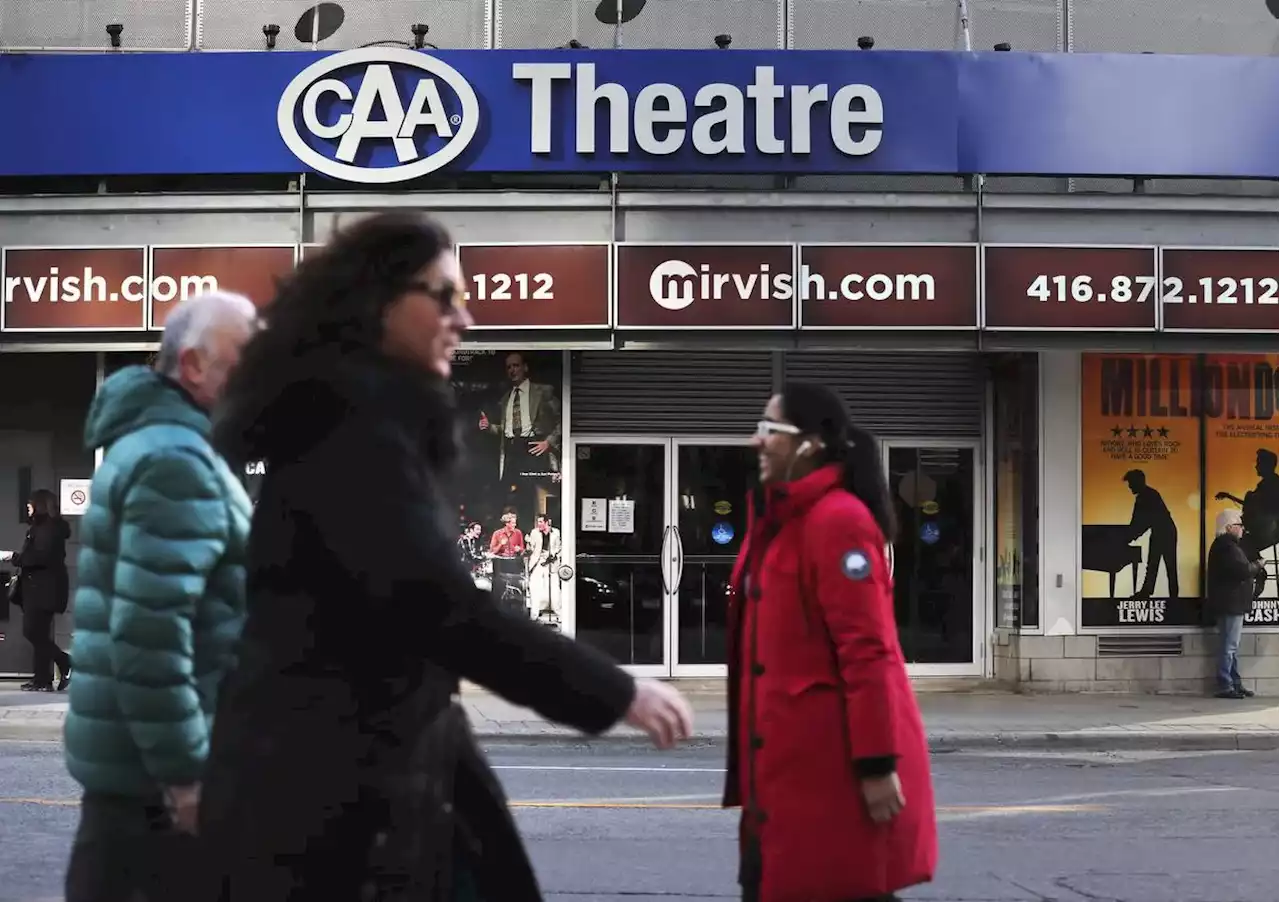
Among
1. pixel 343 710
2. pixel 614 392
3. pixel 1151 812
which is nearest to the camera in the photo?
pixel 343 710

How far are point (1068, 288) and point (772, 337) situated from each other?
9.16ft

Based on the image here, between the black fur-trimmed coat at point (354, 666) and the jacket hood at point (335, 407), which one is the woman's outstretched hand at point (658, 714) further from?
the jacket hood at point (335, 407)

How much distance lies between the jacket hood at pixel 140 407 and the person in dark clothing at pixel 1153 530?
48.2 ft

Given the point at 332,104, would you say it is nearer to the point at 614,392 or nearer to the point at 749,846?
the point at 614,392

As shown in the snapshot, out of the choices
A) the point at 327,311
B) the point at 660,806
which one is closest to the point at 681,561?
the point at 660,806

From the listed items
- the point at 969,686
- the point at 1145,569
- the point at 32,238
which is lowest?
the point at 969,686

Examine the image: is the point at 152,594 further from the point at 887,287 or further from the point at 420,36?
the point at 420,36

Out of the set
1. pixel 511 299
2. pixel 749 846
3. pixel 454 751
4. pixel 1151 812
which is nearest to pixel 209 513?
pixel 454 751

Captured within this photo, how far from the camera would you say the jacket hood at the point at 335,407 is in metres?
2.72

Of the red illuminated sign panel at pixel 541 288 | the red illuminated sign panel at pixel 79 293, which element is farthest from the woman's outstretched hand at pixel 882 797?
the red illuminated sign panel at pixel 79 293

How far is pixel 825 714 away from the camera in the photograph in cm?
436

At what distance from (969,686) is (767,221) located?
16.6 ft

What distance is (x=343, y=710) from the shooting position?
2648 mm

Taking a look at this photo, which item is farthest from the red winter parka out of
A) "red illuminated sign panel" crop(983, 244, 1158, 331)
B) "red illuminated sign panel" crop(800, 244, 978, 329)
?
"red illuminated sign panel" crop(983, 244, 1158, 331)
